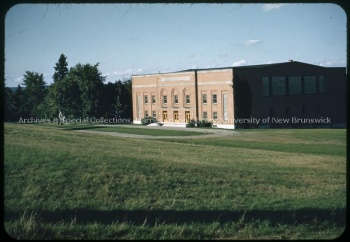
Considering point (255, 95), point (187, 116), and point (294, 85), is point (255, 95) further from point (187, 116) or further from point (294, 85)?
point (187, 116)

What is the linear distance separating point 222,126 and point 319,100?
49.4 feet

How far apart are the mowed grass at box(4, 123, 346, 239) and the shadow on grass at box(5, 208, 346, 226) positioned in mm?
20

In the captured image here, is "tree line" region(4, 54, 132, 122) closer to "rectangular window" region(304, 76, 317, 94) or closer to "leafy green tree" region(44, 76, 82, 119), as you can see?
"leafy green tree" region(44, 76, 82, 119)

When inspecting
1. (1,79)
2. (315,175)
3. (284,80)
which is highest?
(284,80)

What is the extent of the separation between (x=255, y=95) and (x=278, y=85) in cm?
383

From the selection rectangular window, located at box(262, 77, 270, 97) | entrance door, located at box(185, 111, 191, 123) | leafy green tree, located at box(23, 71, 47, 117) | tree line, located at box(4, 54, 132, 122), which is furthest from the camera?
entrance door, located at box(185, 111, 191, 123)

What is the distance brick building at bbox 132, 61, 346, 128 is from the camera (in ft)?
148

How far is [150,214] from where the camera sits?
7805mm

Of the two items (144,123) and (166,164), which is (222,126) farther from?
(166,164)

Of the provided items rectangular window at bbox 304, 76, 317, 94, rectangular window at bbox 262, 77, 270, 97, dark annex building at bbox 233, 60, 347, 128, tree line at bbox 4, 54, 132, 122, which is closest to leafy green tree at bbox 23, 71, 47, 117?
tree line at bbox 4, 54, 132, 122

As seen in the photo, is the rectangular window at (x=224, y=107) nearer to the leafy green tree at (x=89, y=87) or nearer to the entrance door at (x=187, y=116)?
the entrance door at (x=187, y=116)

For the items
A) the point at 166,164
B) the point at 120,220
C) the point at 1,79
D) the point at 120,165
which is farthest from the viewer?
the point at 166,164

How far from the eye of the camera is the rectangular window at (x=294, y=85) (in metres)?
47.6

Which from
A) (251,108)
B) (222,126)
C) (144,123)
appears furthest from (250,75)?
(144,123)
